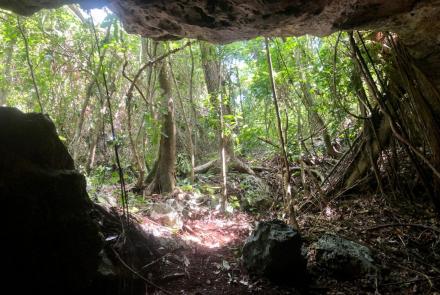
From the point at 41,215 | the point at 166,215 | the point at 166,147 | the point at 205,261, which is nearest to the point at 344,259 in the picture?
the point at 205,261

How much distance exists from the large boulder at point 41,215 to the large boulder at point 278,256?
1694 millimetres

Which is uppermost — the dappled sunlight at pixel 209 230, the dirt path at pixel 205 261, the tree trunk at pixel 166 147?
the tree trunk at pixel 166 147

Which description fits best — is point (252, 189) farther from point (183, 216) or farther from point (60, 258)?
point (60, 258)

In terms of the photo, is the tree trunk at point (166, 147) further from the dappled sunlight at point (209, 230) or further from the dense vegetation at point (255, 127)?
the dappled sunlight at point (209, 230)

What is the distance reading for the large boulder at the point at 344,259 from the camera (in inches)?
135

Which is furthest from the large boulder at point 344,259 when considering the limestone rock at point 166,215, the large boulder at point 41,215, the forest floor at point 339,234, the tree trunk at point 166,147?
the tree trunk at point 166,147

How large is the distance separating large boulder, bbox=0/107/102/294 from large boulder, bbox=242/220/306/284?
5.56ft

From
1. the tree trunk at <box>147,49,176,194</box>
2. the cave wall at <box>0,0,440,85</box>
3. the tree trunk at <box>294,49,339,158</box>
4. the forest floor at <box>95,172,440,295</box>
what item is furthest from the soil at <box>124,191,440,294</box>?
the tree trunk at <box>294,49,339,158</box>

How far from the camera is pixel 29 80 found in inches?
251

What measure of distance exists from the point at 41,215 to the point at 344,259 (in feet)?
9.21

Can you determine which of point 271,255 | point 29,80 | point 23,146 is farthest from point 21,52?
point 271,255

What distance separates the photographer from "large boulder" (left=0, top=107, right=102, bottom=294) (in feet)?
7.99

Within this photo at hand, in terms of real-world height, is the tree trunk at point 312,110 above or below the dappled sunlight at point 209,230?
above

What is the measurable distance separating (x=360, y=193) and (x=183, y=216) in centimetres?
281
